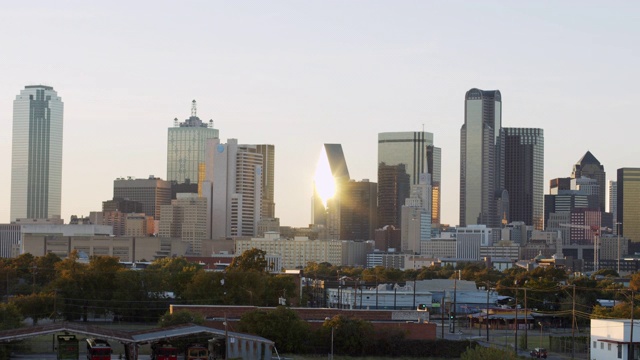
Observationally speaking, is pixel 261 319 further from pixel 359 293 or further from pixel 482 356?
pixel 359 293

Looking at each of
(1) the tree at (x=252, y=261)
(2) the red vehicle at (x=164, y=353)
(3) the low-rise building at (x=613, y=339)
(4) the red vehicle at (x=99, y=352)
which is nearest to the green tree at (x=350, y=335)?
(3) the low-rise building at (x=613, y=339)

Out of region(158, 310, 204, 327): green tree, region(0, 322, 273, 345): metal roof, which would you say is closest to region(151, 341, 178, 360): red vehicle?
region(0, 322, 273, 345): metal roof

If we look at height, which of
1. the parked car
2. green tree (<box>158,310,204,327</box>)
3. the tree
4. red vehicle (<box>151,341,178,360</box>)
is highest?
the tree

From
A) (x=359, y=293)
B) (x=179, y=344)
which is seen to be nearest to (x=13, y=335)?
(x=179, y=344)

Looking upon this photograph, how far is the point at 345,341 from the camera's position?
81.1 meters

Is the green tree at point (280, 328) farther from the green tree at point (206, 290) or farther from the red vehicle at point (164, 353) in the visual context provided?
the green tree at point (206, 290)

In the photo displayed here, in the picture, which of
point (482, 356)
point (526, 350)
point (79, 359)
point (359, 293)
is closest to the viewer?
point (482, 356)

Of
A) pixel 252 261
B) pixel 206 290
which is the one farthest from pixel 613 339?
pixel 252 261

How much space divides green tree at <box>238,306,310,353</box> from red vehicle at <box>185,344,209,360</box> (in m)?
11.3

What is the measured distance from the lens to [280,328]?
80812mm

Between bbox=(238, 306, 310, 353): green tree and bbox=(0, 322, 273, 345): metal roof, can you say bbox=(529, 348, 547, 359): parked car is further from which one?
bbox=(0, 322, 273, 345): metal roof

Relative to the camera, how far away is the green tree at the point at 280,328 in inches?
3162

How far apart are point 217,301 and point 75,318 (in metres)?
11.8

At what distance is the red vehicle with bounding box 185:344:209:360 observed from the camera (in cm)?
6838
